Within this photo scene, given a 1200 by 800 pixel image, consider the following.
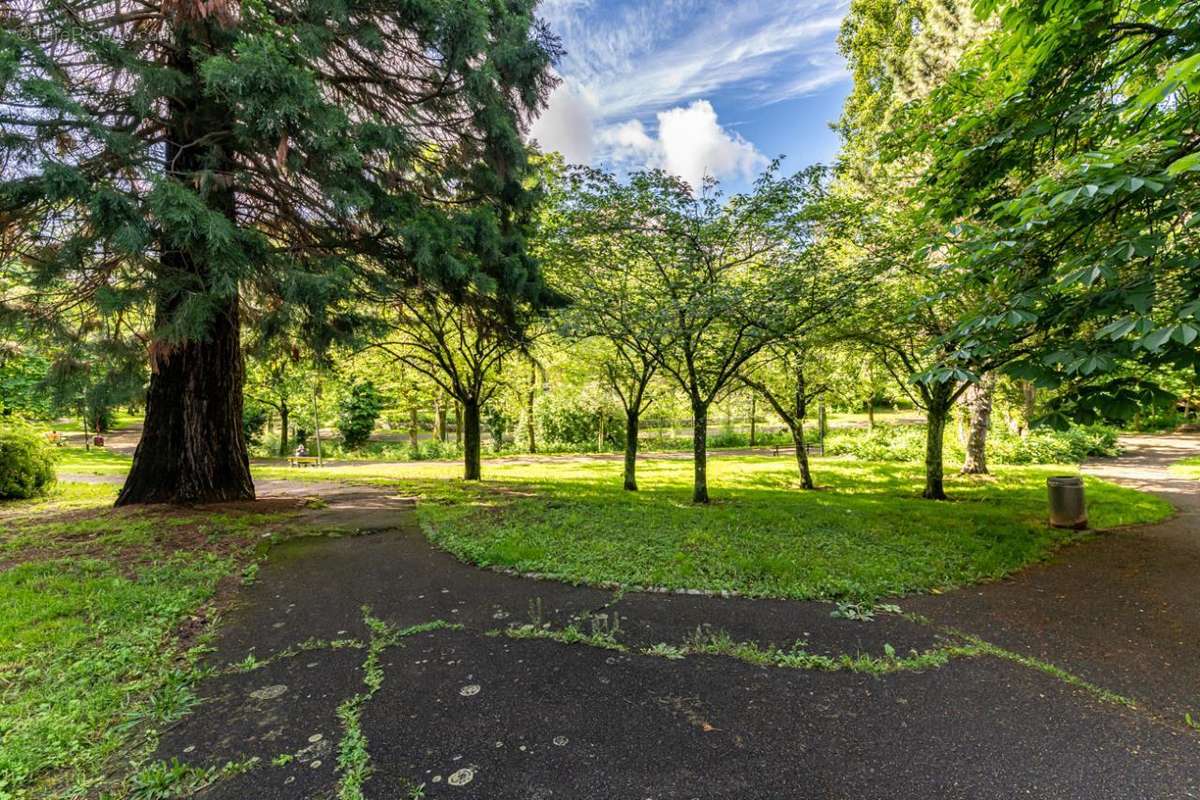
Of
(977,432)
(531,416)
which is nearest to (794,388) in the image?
(977,432)

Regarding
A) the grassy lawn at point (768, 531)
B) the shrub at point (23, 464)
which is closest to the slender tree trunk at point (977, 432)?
the grassy lawn at point (768, 531)

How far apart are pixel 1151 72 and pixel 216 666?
337 inches

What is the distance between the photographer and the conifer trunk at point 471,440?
1149 centimetres

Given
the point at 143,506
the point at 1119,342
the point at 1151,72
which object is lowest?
the point at 143,506

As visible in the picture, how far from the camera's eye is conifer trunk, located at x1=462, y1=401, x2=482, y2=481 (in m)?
11.5

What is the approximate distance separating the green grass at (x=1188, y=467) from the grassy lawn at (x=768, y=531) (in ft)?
10.1

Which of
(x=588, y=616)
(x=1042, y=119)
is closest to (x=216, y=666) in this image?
(x=588, y=616)

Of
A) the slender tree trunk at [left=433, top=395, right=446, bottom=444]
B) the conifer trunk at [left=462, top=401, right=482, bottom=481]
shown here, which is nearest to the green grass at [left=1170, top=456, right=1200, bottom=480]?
the conifer trunk at [left=462, top=401, right=482, bottom=481]

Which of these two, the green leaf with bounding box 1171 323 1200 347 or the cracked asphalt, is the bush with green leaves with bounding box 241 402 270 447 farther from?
the green leaf with bounding box 1171 323 1200 347

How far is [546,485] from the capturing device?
35.9 feet

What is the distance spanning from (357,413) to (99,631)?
2260 cm

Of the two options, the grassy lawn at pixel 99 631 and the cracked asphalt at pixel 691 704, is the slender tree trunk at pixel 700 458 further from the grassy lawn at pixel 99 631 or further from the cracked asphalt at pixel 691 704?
the grassy lawn at pixel 99 631

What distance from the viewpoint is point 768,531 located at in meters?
6.28

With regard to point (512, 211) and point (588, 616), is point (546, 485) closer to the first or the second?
point (512, 211)
